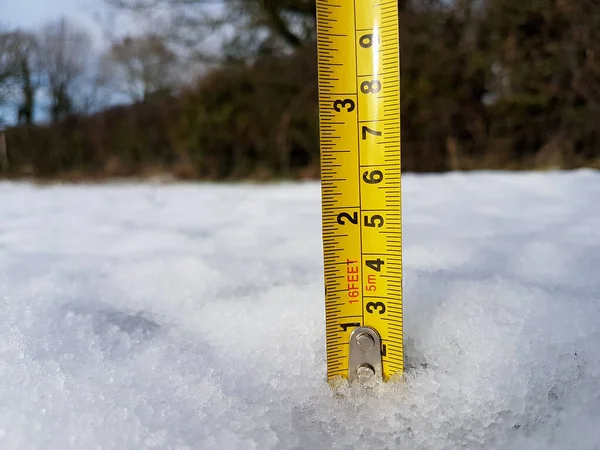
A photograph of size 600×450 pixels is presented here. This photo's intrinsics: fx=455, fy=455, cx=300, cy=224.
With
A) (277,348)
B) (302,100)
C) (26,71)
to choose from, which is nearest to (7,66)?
(26,71)

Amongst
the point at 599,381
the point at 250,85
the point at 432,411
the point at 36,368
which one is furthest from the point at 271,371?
the point at 250,85

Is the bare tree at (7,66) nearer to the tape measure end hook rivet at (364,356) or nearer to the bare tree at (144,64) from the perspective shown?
the bare tree at (144,64)

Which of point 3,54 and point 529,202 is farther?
point 3,54

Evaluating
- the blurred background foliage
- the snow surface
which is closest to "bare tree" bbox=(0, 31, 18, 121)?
the blurred background foliage

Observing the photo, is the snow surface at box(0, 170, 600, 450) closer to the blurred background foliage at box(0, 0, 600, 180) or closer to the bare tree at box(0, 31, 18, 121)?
the blurred background foliage at box(0, 0, 600, 180)

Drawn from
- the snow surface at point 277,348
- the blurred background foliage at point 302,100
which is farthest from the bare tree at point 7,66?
the snow surface at point 277,348

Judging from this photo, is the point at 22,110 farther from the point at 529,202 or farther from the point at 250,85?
the point at 529,202
